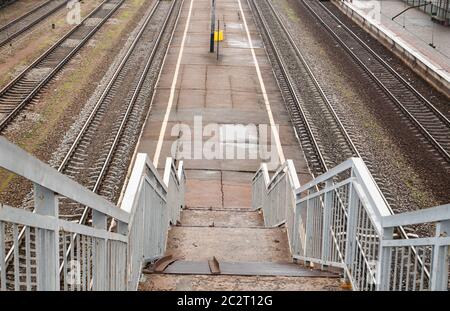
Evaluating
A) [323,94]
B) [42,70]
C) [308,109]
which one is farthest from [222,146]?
[42,70]

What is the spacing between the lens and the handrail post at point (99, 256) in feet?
14.4

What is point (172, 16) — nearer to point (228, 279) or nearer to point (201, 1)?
point (201, 1)

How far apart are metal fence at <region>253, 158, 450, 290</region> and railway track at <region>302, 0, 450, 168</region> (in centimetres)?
996

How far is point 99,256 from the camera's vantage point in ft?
14.6

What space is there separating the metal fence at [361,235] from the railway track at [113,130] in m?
3.34

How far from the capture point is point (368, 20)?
120ft

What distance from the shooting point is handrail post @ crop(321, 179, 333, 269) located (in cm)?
677

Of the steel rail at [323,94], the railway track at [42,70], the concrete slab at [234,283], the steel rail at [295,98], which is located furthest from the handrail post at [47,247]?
the railway track at [42,70]

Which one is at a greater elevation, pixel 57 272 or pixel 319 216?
pixel 57 272

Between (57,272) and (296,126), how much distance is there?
17.8 metres

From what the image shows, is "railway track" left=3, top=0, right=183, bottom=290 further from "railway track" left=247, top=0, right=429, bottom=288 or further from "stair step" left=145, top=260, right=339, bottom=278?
"railway track" left=247, top=0, right=429, bottom=288

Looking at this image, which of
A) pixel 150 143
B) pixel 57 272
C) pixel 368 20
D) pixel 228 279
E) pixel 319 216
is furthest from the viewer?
pixel 368 20
